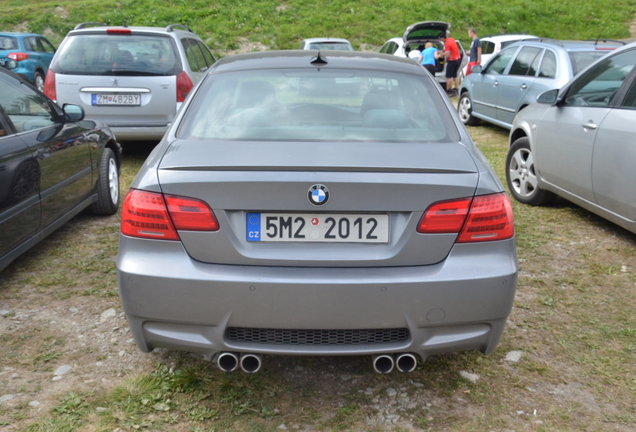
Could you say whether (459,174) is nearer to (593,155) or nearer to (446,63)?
(593,155)

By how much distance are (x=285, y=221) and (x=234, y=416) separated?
93cm

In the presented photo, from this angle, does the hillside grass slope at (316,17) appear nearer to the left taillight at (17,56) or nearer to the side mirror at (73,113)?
the left taillight at (17,56)

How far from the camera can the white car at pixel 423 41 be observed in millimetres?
16906

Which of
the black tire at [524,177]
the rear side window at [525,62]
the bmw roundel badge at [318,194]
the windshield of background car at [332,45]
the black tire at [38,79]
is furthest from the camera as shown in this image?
the windshield of background car at [332,45]

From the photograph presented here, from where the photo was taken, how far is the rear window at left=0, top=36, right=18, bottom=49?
1566 centimetres

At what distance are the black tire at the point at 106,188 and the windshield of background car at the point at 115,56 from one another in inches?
75.5

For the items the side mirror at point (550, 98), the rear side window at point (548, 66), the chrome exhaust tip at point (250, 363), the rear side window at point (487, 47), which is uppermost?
the side mirror at point (550, 98)

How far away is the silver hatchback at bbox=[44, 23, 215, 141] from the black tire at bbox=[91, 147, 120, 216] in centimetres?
155

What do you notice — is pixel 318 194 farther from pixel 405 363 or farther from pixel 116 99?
pixel 116 99

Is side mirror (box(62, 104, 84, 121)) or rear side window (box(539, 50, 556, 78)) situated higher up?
side mirror (box(62, 104, 84, 121))

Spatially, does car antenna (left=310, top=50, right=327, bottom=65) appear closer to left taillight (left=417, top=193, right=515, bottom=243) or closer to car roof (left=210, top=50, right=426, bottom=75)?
→ car roof (left=210, top=50, right=426, bottom=75)

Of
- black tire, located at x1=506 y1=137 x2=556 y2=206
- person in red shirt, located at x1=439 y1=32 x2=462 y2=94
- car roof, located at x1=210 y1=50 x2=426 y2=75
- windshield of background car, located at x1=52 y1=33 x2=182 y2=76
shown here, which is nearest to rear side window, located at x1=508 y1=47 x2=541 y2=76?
black tire, located at x1=506 y1=137 x2=556 y2=206

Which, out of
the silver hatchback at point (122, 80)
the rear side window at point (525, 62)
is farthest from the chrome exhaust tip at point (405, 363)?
the rear side window at point (525, 62)

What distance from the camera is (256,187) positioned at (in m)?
2.40
